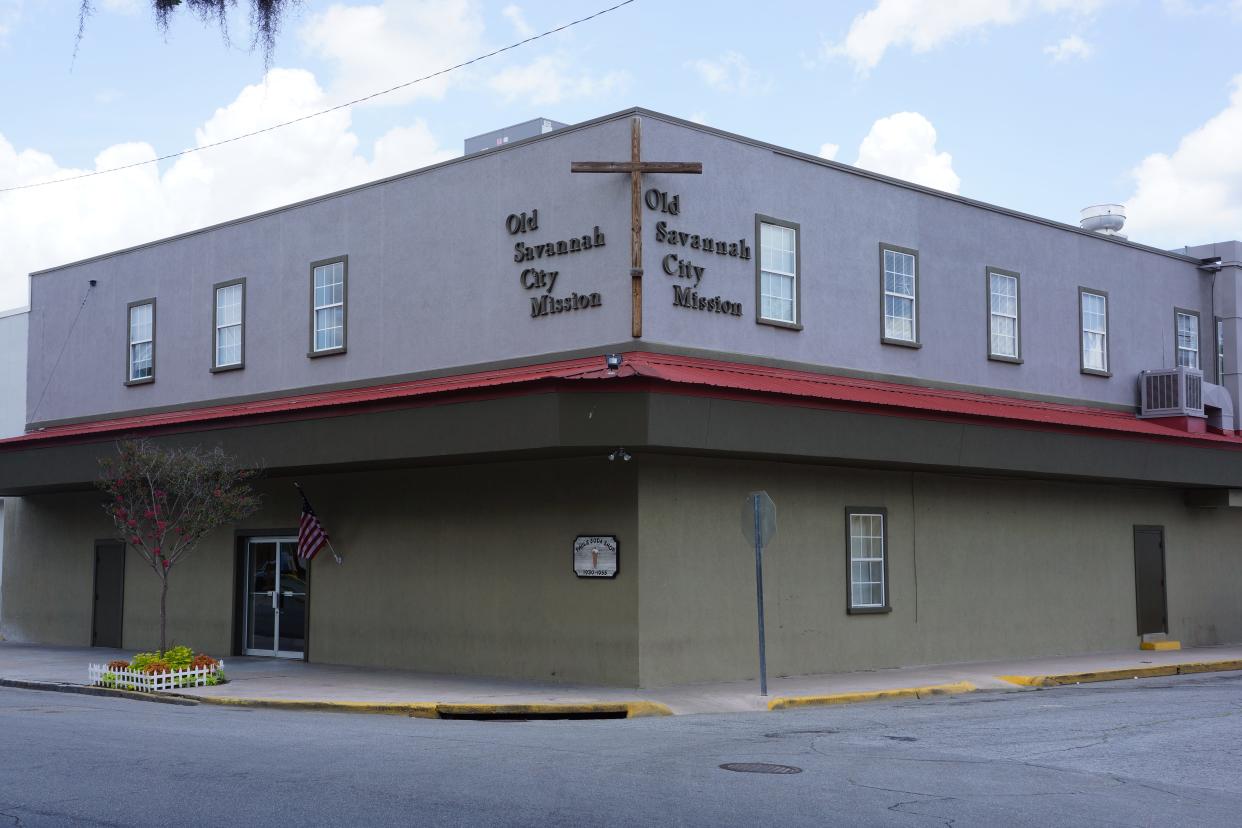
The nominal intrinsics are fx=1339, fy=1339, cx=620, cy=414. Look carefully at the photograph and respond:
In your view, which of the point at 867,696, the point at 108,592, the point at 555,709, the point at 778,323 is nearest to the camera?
the point at 555,709

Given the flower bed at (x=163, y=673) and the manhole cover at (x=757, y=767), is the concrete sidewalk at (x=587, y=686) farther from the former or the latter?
the manhole cover at (x=757, y=767)

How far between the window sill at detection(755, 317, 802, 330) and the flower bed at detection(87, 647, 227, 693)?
950cm

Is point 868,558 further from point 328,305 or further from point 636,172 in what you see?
point 328,305

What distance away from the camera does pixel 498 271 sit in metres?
20.6

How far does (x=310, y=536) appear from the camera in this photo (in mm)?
22422

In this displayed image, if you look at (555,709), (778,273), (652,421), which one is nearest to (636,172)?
(778,273)

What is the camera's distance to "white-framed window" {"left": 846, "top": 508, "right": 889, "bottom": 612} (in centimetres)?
2117

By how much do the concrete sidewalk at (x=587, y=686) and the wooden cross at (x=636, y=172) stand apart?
5008 mm

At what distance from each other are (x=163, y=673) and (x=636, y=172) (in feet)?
31.8

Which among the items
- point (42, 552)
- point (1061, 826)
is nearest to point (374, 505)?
point (42, 552)

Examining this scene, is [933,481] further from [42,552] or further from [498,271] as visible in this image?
[42,552]

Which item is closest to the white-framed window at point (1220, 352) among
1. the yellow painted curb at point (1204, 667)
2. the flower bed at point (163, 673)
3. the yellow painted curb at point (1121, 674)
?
the yellow painted curb at point (1121, 674)

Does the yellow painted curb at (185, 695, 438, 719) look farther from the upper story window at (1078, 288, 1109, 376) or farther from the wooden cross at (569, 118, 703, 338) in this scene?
the upper story window at (1078, 288, 1109, 376)

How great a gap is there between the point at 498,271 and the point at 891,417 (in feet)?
20.9
